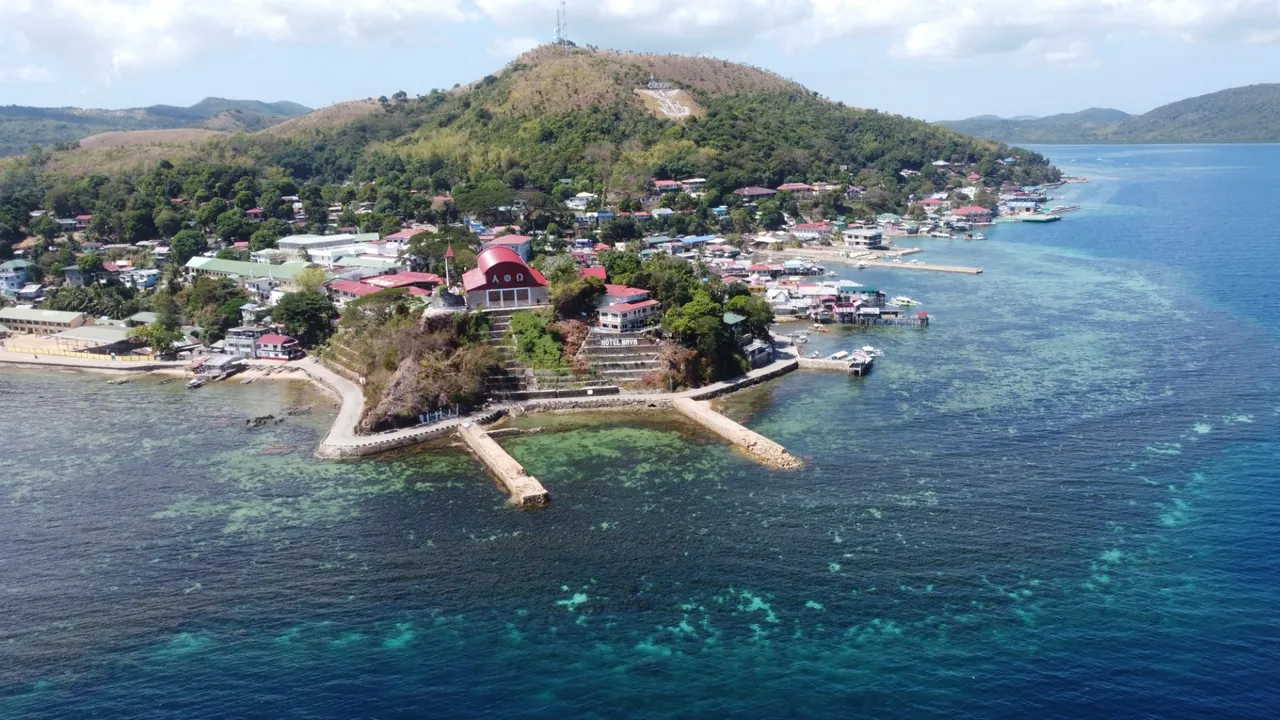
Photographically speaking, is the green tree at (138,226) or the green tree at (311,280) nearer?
the green tree at (311,280)

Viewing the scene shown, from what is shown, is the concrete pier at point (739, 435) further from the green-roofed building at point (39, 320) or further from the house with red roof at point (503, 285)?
the green-roofed building at point (39, 320)

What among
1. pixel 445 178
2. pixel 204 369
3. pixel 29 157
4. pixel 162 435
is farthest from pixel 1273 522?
pixel 29 157

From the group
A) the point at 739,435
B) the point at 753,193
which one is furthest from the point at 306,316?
the point at 753,193

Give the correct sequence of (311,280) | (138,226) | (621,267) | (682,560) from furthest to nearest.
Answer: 1. (138,226)
2. (311,280)
3. (621,267)
4. (682,560)

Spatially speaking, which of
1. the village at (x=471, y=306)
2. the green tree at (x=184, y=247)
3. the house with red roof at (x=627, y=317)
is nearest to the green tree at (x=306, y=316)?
the village at (x=471, y=306)

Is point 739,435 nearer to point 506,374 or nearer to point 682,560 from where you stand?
point 682,560

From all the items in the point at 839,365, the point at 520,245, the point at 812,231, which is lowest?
the point at 839,365
